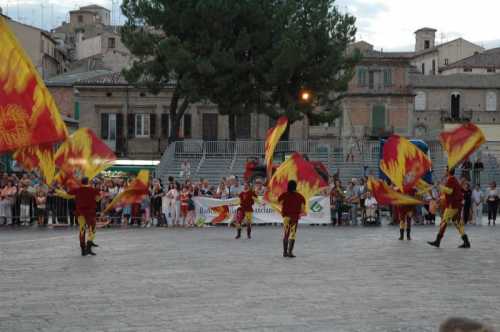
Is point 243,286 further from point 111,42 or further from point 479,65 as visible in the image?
point 479,65

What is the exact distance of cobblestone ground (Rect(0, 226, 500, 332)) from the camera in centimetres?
1050

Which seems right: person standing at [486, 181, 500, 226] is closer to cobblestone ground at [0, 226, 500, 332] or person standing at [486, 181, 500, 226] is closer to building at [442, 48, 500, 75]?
cobblestone ground at [0, 226, 500, 332]

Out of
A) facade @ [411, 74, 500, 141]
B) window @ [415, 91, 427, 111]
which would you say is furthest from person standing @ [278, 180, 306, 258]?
window @ [415, 91, 427, 111]

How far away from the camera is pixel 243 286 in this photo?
13.6m

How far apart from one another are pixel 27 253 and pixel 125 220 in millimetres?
11792

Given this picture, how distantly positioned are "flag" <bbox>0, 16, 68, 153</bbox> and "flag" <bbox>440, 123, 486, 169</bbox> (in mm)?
12632

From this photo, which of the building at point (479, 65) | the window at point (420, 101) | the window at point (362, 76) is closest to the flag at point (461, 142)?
the window at point (362, 76)

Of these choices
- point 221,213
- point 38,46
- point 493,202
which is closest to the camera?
point 221,213

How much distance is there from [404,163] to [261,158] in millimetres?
21707

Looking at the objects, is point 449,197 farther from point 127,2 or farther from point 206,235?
point 127,2

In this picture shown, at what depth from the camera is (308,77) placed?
48156 millimetres

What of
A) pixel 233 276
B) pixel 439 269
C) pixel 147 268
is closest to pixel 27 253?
pixel 147 268

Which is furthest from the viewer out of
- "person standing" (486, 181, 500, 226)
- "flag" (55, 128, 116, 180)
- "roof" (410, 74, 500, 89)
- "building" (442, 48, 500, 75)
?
"building" (442, 48, 500, 75)

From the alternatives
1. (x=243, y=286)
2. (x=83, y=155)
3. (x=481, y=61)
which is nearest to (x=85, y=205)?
(x=83, y=155)
